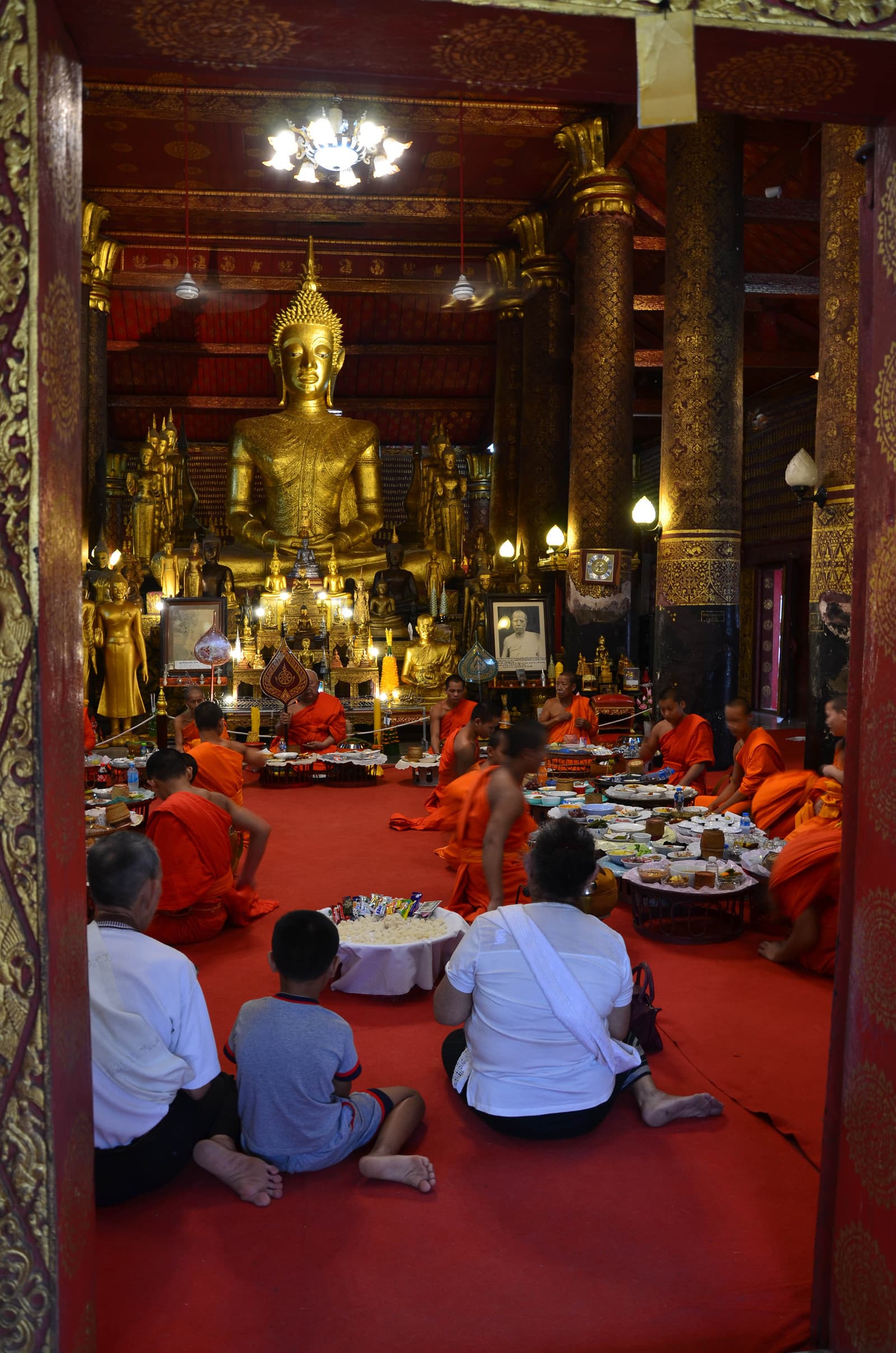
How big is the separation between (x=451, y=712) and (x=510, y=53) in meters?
6.91

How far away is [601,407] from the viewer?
10.6 metres

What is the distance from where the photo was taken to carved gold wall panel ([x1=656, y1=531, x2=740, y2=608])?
8969 millimetres

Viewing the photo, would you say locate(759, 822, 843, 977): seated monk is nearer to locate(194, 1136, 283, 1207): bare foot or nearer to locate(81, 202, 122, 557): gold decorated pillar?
locate(194, 1136, 283, 1207): bare foot

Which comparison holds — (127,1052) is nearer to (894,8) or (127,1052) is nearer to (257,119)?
(894,8)

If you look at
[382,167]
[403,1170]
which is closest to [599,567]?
[382,167]

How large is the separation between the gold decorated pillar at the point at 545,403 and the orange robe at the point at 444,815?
6.08 meters

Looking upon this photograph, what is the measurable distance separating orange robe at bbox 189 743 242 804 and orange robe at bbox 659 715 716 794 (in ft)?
9.95

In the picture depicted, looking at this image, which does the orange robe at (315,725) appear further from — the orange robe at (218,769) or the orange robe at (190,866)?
the orange robe at (190,866)

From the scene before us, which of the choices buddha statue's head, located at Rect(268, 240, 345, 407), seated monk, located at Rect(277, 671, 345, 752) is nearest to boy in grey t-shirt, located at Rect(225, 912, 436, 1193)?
seated monk, located at Rect(277, 671, 345, 752)

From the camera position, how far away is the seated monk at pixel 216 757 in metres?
5.84

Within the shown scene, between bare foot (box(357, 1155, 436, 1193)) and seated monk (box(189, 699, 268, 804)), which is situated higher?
seated monk (box(189, 699, 268, 804))

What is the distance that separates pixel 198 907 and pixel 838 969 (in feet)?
11.1

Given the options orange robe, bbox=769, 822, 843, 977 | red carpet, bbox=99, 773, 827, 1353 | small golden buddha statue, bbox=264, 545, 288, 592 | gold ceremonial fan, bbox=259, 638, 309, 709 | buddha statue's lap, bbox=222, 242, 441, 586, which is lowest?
red carpet, bbox=99, 773, 827, 1353

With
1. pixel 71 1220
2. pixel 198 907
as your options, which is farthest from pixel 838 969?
pixel 198 907
